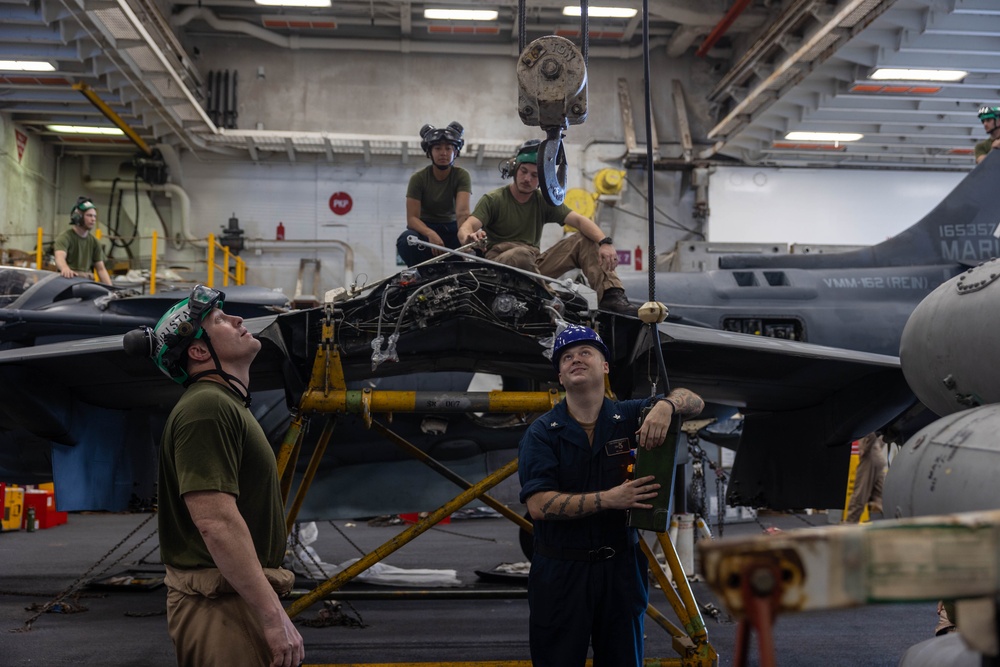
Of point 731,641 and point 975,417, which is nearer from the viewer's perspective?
point 975,417

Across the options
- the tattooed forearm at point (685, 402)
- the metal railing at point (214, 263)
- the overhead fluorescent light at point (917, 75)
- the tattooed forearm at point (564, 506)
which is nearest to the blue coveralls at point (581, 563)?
the tattooed forearm at point (564, 506)

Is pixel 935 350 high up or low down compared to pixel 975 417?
up

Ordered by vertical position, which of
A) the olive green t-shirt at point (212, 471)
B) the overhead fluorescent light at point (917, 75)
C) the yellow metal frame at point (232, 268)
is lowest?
the olive green t-shirt at point (212, 471)

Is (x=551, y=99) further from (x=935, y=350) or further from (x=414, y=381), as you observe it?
(x=414, y=381)

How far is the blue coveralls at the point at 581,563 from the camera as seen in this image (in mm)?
3338

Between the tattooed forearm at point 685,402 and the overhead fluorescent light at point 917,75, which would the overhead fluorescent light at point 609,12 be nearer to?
the overhead fluorescent light at point 917,75

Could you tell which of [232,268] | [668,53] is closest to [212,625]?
[232,268]

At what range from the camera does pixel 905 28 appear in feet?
45.2

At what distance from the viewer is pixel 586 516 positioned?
10.9 feet

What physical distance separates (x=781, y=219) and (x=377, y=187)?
854 cm

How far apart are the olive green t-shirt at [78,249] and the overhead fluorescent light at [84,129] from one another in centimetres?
907

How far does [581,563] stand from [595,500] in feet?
0.89

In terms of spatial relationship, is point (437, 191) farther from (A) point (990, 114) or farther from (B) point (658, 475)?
(A) point (990, 114)

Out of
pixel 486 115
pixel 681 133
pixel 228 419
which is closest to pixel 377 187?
pixel 486 115
